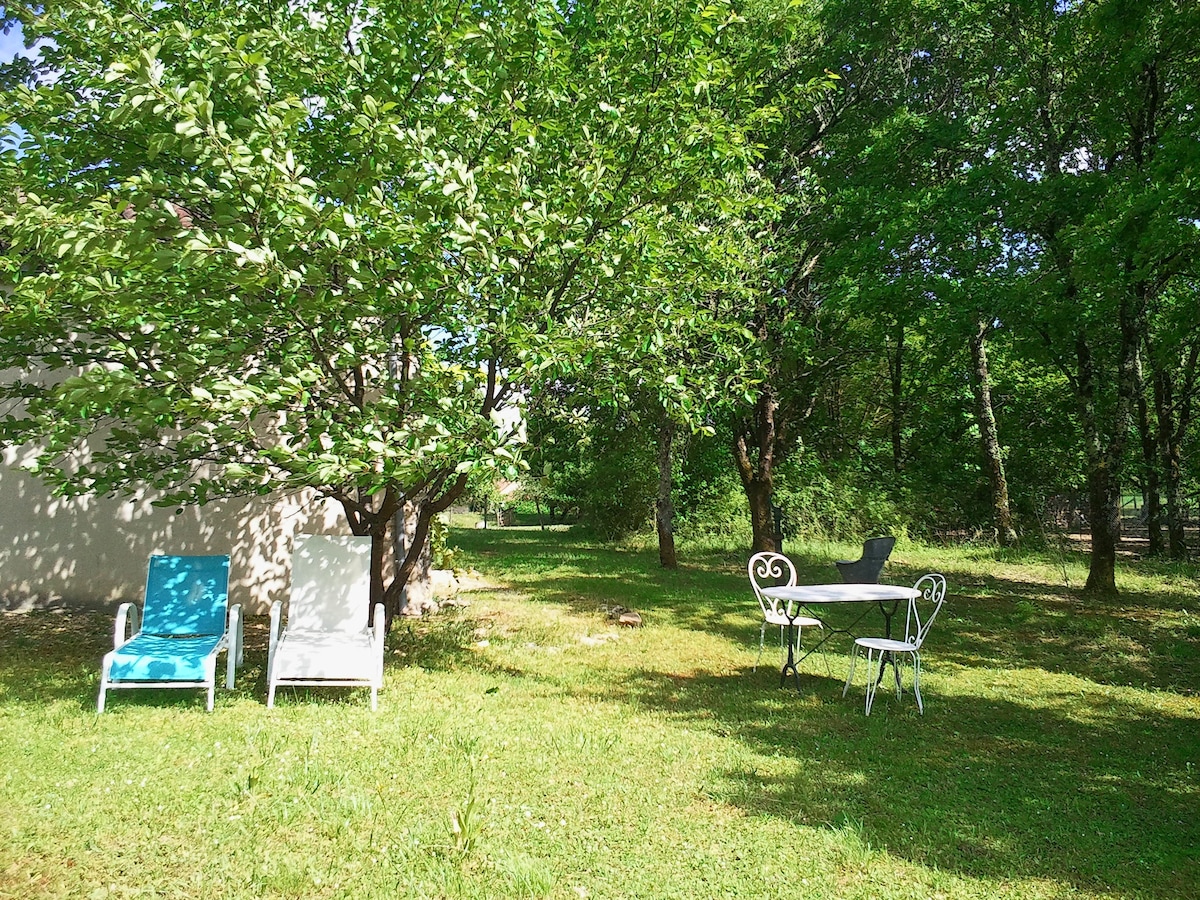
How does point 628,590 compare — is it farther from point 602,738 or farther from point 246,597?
point 602,738

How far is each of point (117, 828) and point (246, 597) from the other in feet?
19.0

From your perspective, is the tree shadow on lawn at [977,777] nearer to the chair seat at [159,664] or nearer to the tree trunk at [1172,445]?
the chair seat at [159,664]

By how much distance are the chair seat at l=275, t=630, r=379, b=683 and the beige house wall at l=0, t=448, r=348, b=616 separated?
3176mm

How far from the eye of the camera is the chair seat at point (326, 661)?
5.48m

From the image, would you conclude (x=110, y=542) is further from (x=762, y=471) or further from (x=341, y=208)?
(x=762, y=471)

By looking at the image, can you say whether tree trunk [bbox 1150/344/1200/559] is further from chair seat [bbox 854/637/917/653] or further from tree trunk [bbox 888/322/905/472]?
chair seat [bbox 854/637/917/653]

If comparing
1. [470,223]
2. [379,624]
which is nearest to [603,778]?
[379,624]

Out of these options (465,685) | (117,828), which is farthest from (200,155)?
(465,685)

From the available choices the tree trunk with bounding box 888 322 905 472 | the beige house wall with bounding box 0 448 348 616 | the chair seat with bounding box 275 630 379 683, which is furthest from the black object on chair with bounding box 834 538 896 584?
the tree trunk with bounding box 888 322 905 472

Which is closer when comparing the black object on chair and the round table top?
the round table top

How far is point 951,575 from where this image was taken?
14.0 metres

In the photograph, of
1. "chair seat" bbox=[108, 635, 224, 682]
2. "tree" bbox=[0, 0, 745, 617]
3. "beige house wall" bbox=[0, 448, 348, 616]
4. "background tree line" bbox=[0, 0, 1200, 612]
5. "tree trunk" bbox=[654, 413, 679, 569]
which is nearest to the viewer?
"tree" bbox=[0, 0, 745, 617]

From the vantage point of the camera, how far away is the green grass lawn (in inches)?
127

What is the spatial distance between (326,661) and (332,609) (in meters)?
0.91
